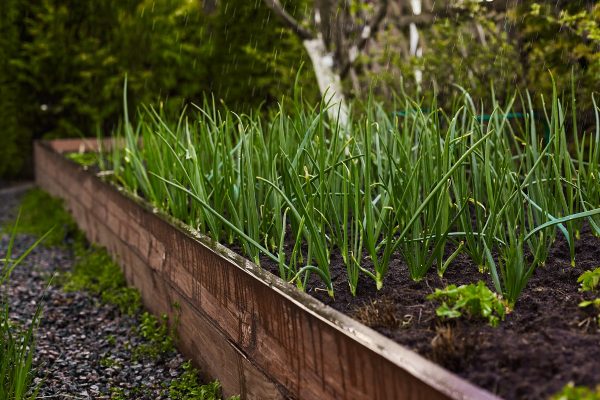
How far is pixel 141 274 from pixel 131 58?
458cm

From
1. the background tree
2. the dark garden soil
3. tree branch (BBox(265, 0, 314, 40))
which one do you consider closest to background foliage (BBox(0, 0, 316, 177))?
the background tree

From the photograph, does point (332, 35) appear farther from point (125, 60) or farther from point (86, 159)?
point (125, 60)

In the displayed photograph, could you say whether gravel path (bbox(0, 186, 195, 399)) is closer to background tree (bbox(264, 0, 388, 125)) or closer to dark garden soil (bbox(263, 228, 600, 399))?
dark garden soil (bbox(263, 228, 600, 399))

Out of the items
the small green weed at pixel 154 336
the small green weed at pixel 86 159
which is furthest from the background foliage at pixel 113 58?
the small green weed at pixel 154 336

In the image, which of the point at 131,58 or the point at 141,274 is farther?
the point at 131,58

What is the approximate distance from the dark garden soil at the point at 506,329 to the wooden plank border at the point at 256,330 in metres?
0.11

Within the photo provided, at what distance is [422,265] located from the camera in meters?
1.82

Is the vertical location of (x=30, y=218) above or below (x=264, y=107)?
below

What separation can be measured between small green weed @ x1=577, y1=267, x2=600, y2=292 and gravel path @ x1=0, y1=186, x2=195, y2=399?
1.29 m

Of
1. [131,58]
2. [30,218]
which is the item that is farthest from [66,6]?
[30,218]

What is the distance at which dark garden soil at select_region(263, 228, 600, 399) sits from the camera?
118 centimetres

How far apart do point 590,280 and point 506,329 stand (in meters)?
0.31

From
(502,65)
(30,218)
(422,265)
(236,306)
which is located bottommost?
(30,218)

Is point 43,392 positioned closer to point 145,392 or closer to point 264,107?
point 145,392
